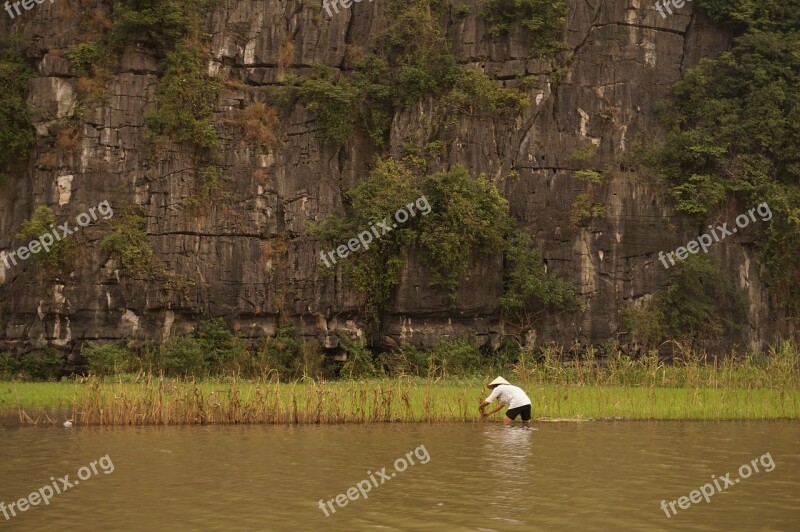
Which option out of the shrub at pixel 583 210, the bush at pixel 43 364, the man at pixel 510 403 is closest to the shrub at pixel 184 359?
the bush at pixel 43 364

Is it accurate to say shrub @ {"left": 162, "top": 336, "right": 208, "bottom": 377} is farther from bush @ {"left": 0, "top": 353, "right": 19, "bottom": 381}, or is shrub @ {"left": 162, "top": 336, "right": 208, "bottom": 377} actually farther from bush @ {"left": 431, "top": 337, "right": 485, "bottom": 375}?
bush @ {"left": 431, "top": 337, "right": 485, "bottom": 375}

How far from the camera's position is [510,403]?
688 inches

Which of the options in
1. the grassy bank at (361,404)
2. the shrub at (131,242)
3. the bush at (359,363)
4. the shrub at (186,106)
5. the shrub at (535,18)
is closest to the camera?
the grassy bank at (361,404)

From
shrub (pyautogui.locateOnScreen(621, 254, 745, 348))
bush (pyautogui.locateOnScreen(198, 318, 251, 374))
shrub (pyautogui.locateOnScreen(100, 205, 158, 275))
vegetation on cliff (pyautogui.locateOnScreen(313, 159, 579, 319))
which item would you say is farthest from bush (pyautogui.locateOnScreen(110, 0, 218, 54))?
shrub (pyautogui.locateOnScreen(621, 254, 745, 348))

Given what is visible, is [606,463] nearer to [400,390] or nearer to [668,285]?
[400,390]

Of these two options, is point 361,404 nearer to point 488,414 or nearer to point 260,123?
point 488,414

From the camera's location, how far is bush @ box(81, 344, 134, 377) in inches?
1142

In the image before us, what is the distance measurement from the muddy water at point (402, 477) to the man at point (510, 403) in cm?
46

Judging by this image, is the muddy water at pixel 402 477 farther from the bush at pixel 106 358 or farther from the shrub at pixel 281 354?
the shrub at pixel 281 354

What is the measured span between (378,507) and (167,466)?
367 cm

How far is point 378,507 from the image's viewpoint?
10.1 meters

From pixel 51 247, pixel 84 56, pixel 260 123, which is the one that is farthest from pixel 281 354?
pixel 84 56

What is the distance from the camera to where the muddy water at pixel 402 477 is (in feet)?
31.1

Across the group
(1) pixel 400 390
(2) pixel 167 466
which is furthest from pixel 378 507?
(1) pixel 400 390
